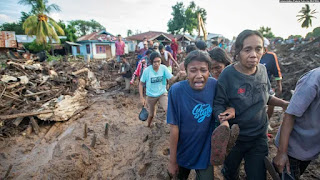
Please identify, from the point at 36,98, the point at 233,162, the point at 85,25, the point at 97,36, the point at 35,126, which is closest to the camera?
the point at 233,162

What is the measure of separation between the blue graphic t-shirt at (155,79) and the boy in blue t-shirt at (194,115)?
7.43 feet

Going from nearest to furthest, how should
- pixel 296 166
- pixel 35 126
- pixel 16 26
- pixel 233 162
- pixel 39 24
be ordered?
1. pixel 296 166
2. pixel 233 162
3. pixel 35 126
4. pixel 39 24
5. pixel 16 26

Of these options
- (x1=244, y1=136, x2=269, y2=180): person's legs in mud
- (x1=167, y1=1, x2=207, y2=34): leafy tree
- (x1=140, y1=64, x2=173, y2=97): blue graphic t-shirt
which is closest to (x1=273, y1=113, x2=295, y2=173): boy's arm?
(x1=244, y1=136, x2=269, y2=180): person's legs in mud

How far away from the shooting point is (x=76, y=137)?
4.36 meters

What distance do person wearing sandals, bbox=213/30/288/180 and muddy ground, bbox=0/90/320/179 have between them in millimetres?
1382

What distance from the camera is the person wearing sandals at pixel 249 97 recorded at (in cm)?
178

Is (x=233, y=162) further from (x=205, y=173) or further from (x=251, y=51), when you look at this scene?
(x=251, y=51)

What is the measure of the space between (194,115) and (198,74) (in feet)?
1.36

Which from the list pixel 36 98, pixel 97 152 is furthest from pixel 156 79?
pixel 36 98

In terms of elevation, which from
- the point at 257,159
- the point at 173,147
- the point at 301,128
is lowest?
the point at 257,159

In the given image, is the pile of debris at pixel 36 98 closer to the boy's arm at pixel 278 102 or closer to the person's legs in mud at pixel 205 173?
the person's legs in mud at pixel 205 173

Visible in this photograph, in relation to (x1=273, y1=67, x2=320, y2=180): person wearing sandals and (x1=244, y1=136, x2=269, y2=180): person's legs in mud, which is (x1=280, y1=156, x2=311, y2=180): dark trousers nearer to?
(x1=273, y1=67, x2=320, y2=180): person wearing sandals

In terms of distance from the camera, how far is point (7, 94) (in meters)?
6.36

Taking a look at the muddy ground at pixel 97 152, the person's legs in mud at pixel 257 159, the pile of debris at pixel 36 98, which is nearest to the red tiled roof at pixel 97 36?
the pile of debris at pixel 36 98
